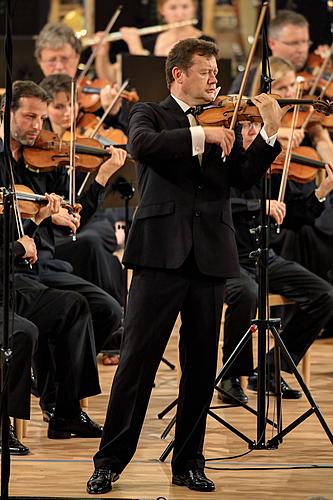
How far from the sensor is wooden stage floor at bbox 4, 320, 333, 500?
3.49 m

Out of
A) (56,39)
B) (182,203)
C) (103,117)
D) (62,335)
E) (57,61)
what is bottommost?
(62,335)

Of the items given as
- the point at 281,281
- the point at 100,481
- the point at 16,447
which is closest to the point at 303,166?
the point at 281,281

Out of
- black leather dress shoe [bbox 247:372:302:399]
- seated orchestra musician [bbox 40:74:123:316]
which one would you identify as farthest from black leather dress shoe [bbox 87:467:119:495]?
seated orchestra musician [bbox 40:74:123:316]

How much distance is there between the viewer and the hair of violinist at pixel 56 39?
5750 millimetres

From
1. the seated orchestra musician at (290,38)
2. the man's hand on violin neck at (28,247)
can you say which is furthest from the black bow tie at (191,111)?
the seated orchestra musician at (290,38)

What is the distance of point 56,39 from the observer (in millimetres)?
5750

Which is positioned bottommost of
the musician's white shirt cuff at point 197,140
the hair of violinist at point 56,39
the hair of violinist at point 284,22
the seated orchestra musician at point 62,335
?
the seated orchestra musician at point 62,335

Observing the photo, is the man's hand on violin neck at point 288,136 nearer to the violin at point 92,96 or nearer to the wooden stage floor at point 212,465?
the violin at point 92,96

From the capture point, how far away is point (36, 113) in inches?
169

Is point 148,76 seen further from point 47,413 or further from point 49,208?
point 47,413

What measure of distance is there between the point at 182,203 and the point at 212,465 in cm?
95

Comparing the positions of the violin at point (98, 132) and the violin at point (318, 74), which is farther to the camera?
the violin at point (318, 74)

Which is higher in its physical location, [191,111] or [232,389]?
[191,111]

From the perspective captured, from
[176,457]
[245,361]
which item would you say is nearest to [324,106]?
[176,457]
